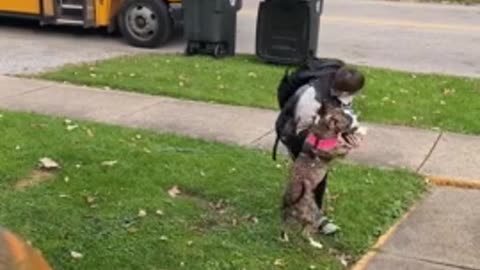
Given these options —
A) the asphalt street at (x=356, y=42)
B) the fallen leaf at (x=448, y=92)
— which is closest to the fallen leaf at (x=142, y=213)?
the fallen leaf at (x=448, y=92)

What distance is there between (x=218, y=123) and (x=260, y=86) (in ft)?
5.21

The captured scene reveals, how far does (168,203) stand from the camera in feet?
18.1

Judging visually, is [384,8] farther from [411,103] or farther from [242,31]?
[411,103]

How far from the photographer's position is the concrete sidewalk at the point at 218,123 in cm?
678

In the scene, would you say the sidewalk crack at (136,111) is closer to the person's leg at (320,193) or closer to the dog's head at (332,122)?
the person's leg at (320,193)

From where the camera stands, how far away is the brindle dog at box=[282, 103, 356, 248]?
188 inches

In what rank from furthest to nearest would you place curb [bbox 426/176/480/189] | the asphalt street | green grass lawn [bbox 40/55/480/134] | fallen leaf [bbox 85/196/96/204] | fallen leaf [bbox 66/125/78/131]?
the asphalt street
green grass lawn [bbox 40/55/480/134]
fallen leaf [bbox 66/125/78/131]
curb [bbox 426/176/480/189]
fallen leaf [bbox 85/196/96/204]

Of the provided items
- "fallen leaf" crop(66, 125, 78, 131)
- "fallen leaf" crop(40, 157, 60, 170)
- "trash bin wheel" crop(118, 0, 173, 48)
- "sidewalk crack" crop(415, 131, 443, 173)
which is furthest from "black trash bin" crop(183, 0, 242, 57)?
"fallen leaf" crop(40, 157, 60, 170)

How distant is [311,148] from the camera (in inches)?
192

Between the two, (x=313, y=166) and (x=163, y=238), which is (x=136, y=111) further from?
(x=313, y=166)

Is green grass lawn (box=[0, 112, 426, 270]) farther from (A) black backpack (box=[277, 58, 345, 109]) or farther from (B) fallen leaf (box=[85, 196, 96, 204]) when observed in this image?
(A) black backpack (box=[277, 58, 345, 109])

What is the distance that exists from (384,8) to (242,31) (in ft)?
15.4

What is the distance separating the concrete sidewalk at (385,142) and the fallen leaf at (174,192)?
4.36 ft

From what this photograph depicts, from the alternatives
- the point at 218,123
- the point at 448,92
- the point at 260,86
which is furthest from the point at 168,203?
the point at 448,92
